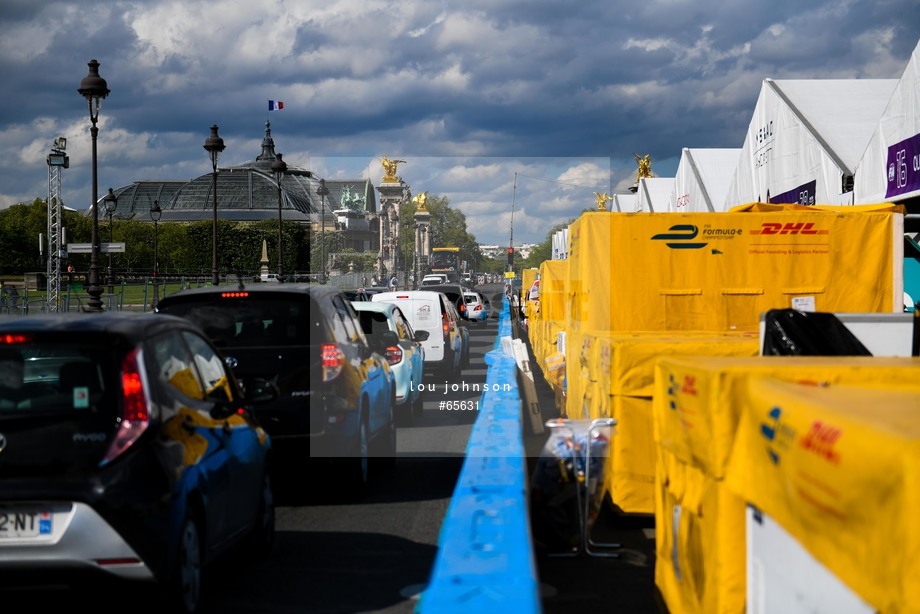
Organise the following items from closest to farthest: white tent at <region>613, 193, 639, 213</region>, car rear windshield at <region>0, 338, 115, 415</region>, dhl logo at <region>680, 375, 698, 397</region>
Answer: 1. dhl logo at <region>680, 375, 698, 397</region>
2. car rear windshield at <region>0, 338, 115, 415</region>
3. white tent at <region>613, 193, 639, 213</region>

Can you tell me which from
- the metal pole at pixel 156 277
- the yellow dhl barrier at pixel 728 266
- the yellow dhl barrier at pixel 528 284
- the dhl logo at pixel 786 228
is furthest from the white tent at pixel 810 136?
the metal pole at pixel 156 277

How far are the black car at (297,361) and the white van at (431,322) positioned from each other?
12.3m

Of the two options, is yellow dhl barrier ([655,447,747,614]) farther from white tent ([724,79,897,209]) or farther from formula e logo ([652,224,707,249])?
white tent ([724,79,897,209])

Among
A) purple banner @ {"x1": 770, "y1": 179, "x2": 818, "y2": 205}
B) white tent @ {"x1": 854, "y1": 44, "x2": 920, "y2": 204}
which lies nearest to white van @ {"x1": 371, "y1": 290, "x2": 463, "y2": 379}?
purple banner @ {"x1": 770, "y1": 179, "x2": 818, "y2": 205}

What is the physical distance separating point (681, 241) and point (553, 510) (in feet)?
17.7

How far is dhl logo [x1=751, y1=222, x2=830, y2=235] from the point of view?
12.3 m

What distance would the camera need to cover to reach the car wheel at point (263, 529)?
752 cm

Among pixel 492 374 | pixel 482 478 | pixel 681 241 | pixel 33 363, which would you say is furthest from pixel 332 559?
pixel 492 374

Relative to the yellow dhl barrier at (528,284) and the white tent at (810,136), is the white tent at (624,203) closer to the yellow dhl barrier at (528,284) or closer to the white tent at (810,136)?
the yellow dhl barrier at (528,284)

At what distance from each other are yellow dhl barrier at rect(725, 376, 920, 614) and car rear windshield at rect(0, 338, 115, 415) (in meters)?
3.27

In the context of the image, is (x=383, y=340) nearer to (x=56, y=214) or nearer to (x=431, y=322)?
(x=431, y=322)

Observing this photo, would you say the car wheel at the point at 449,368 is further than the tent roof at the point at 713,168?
No

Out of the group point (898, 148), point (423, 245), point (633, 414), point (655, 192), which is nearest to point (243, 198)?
point (423, 245)

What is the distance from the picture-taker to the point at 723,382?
460 centimetres
